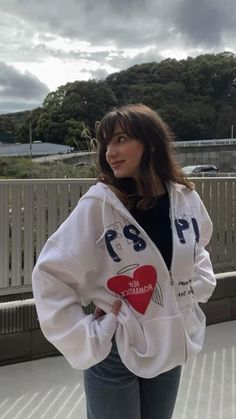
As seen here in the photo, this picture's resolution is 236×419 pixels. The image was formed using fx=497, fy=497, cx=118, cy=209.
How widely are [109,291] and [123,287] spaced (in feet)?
0.15

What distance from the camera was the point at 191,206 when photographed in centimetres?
168

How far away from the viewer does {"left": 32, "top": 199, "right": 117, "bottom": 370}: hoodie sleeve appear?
4.51 ft

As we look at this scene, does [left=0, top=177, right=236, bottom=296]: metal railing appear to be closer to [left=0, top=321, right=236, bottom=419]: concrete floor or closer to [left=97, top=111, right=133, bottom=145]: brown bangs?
[left=0, top=321, right=236, bottom=419]: concrete floor

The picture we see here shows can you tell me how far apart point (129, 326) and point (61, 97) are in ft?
263

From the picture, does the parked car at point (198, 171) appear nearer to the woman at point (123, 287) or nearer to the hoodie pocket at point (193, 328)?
the woman at point (123, 287)

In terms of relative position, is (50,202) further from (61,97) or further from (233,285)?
(61,97)

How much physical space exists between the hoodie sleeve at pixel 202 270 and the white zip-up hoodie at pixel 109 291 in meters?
0.22

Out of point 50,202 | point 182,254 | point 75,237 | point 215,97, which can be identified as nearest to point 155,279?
point 182,254

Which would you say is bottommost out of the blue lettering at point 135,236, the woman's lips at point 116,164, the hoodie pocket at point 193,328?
the hoodie pocket at point 193,328

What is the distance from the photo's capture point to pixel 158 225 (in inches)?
59.8

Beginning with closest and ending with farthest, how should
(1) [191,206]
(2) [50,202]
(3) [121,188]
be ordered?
1. (3) [121,188]
2. (1) [191,206]
3. (2) [50,202]

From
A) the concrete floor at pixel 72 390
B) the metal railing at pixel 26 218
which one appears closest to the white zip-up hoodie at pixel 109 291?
the concrete floor at pixel 72 390

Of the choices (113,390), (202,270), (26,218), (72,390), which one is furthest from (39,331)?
(113,390)

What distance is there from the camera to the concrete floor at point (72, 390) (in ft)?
9.14
